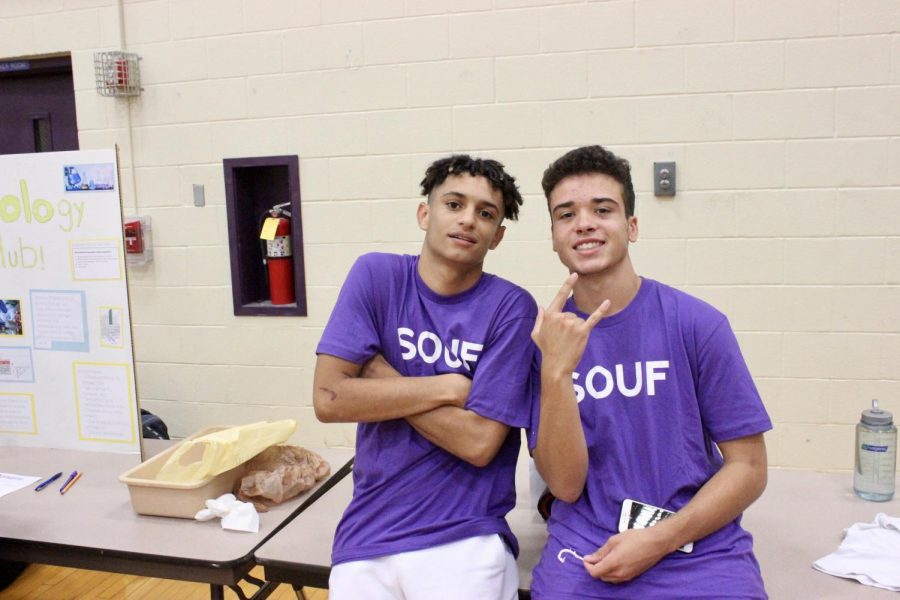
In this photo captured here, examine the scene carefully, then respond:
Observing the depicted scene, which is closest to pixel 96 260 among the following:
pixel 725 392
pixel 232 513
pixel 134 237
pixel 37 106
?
pixel 232 513

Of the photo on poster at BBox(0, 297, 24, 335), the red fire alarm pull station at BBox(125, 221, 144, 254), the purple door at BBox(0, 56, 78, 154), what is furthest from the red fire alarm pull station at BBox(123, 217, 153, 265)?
the photo on poster at BBox(0, 297, 24, 335)

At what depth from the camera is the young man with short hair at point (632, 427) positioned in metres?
1.31

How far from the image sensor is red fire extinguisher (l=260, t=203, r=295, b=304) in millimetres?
3104

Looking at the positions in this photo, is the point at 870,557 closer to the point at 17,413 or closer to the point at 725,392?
the point at 725,392

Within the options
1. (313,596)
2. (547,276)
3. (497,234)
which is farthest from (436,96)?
(313,596)

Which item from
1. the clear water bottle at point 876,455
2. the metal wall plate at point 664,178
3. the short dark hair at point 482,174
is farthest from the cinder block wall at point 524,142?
the short dark hair at point 482,174

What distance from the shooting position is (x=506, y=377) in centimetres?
147

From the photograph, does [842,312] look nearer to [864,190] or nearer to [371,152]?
[864,190]

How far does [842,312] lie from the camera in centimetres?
267

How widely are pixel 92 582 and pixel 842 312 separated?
3.08m

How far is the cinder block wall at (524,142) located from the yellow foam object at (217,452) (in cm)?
129

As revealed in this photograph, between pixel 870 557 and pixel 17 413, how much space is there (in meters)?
2.32

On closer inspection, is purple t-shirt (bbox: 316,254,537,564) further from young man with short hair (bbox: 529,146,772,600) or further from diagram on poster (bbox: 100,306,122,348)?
diagram on poster (bbox: 100,306,122,348)

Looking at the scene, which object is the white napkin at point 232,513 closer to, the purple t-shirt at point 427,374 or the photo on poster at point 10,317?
the purple t-shirt at point 427,374
